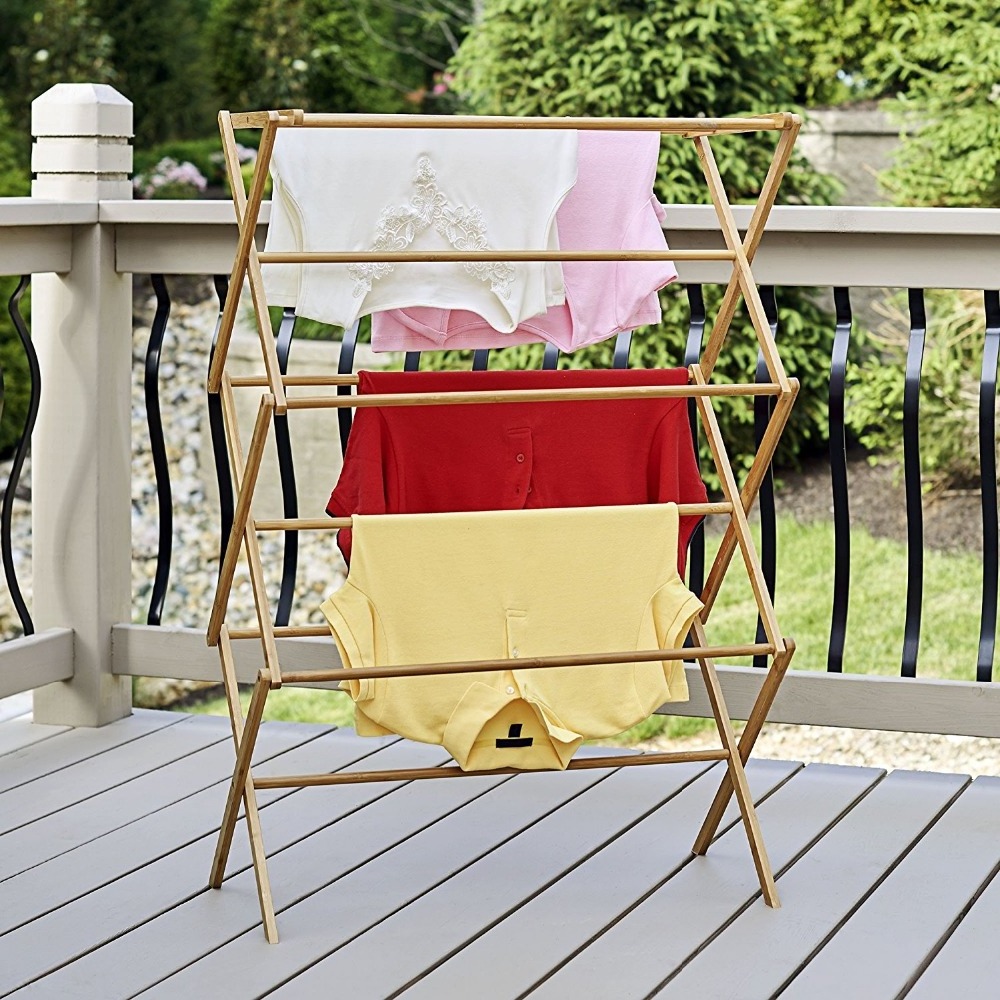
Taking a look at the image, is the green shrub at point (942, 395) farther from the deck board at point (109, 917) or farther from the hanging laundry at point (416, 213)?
the deck board at point (109, 917)

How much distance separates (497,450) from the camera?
2.19 meters

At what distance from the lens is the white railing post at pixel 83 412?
285cm

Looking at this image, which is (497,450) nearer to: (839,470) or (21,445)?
(839,470)

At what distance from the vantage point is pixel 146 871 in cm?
228

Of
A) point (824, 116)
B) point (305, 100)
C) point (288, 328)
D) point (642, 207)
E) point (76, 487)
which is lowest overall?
point (76, 487)

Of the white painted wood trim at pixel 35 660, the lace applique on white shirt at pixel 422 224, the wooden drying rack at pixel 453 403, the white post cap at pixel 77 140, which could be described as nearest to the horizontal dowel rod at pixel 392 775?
the wooden drying rack at pixel 453 403

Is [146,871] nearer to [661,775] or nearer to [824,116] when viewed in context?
[661,775]

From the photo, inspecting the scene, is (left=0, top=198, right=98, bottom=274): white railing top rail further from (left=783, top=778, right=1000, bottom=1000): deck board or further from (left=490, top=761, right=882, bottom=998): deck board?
(left=783, top=778, right=1000, bottom=1000): deck board

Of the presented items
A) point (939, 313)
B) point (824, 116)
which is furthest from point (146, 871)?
point (824, 116)

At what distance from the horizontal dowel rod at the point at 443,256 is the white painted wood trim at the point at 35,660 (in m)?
1.10

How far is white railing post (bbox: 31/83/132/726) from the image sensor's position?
2852mm

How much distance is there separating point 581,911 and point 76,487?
1356 millimetres

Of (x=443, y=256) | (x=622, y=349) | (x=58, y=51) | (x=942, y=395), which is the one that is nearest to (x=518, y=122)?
(x=443, y=256)

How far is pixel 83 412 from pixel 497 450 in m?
1.07
